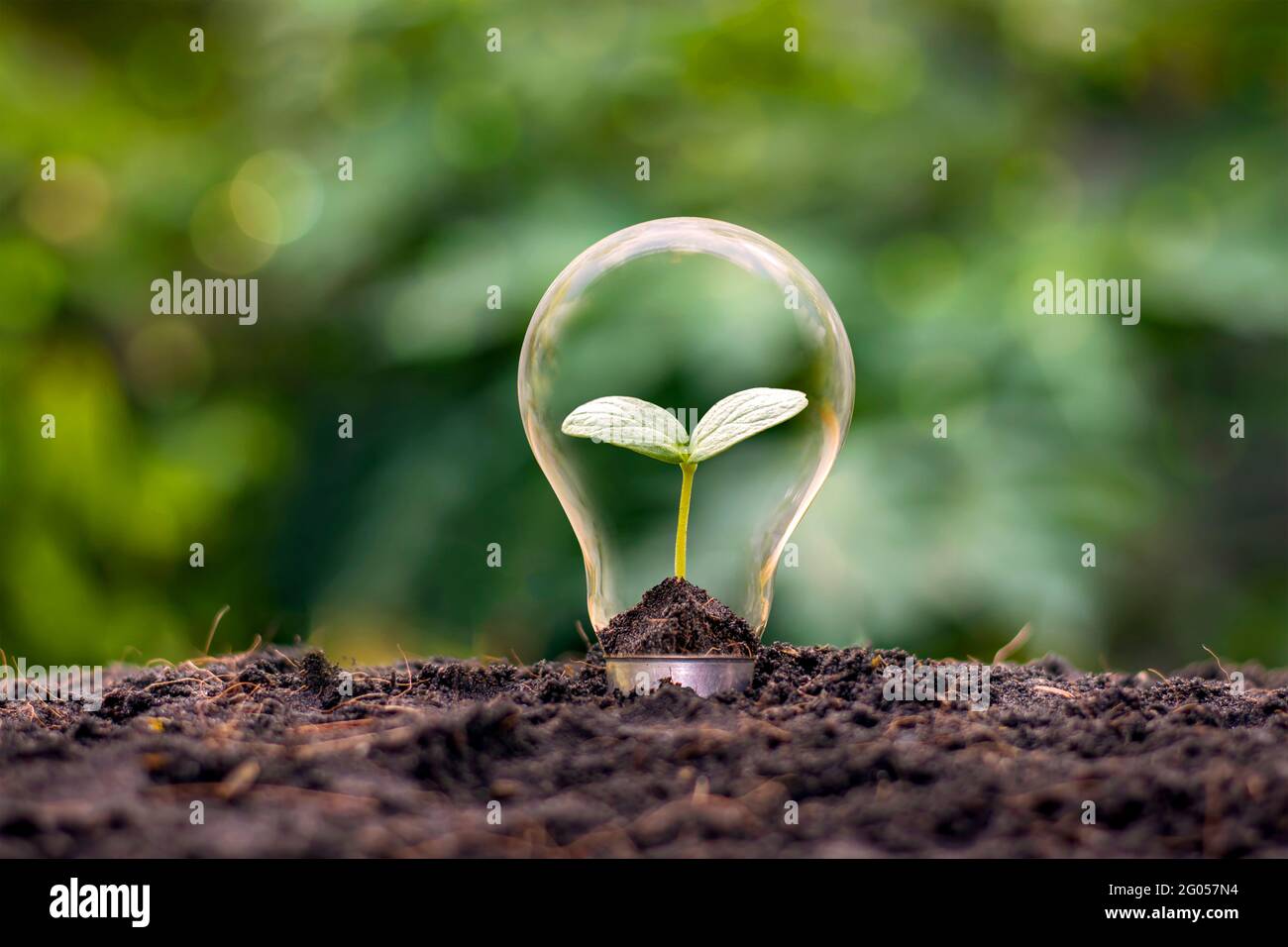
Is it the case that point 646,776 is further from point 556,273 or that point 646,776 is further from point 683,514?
point 556,273

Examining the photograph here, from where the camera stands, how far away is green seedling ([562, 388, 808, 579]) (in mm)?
1922

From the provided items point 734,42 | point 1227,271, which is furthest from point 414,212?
point 1227,271

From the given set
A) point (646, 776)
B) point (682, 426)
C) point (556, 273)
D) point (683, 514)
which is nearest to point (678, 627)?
point (683, 514)

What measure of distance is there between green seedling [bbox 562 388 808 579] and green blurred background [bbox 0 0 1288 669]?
1.29m

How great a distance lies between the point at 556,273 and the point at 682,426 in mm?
1542

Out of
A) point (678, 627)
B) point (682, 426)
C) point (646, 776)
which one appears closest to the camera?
point (646, 776)

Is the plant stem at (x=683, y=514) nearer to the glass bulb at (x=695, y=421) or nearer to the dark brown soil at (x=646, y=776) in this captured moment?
the glass bulb at (x=695, y=421)

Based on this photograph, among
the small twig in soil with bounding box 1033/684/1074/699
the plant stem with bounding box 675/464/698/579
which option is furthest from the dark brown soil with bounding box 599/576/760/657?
the small twig in soil with bounding box 1033/684/1074/699

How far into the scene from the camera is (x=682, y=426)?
2.00 metres

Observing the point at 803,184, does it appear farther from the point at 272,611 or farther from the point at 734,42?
the point at 272,611

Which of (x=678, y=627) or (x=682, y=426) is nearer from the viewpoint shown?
(x=678, y=627)

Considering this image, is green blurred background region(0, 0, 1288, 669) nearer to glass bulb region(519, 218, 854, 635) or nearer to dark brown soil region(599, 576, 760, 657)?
glass bulb region(519, 218, 854, 635)

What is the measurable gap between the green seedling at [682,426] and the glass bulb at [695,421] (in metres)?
0.06

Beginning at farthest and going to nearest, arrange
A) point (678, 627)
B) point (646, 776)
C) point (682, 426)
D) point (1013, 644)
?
point (1013, 644) → point (682, 426) → point (678, 627) → point (646, 776)
